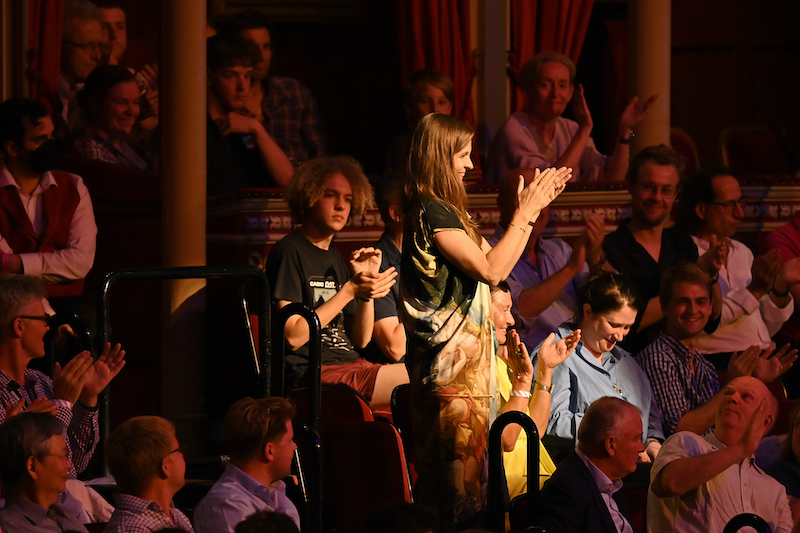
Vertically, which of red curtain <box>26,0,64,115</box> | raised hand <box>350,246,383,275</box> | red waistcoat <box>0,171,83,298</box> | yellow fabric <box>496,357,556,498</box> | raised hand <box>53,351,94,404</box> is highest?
red curtain <box>26,0,64,115</box>

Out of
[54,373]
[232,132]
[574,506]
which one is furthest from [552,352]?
[232,132]

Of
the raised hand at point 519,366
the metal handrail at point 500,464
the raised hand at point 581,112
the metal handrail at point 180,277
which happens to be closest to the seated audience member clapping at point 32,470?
the metal handrail at point 180,277

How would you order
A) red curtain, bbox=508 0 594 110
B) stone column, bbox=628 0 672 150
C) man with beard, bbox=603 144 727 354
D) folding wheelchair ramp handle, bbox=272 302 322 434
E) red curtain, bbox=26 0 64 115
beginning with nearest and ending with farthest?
folding wheelchair ramp handle, bbox=272 302 322 434 → man with beard, bbox=603 144 727 354 → stone column, bbox=628 0 672 150 → red curtain, bbox=26 0 64 115 → red curtain, bbox=508 0 594 110

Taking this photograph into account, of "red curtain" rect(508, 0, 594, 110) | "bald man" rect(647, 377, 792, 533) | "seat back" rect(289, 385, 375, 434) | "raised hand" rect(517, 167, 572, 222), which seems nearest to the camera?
"raised hand" rect(517, 167, 572, 222)

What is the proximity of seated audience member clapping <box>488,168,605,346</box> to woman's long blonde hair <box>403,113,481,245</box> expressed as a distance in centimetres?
105

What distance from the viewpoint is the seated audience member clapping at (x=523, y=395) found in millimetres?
3529

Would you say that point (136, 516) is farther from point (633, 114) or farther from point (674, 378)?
point (633, 114)

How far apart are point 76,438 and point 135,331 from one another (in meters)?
1.86

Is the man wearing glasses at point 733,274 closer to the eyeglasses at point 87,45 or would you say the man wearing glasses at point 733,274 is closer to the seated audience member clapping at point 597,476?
the seated audience member clapping at point 597,476

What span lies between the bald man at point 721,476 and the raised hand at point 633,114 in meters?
2.09

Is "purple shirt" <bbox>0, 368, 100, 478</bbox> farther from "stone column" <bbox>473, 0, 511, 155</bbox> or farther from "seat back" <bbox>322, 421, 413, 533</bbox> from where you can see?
"stone column" <bbox>473, 0, 511, 155</bbox>

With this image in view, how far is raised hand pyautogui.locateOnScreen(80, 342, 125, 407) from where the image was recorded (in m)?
3.37

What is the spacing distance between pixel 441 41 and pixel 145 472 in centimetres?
417

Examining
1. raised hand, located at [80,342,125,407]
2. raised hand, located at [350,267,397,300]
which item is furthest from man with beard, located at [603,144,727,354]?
raised hand, located at [80,342,125,407]
